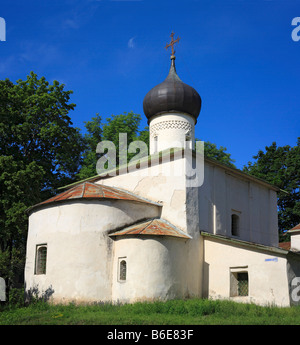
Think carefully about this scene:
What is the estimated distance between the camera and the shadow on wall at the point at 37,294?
1320cm

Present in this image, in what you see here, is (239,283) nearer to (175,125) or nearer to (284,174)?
(175,125)

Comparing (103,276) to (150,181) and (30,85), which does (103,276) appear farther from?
(30,85)

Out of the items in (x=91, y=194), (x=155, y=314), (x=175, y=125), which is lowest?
(x=155, y=314)

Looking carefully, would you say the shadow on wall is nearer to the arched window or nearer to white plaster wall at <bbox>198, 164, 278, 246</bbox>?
the arched window

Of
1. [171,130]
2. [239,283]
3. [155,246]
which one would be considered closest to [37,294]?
[155,246]

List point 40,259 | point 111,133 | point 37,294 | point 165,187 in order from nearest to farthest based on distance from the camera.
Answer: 1. point 37,294
2. point 40,259
3. point 165,187
4. point 111,133

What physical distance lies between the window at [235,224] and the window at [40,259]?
7.94 m

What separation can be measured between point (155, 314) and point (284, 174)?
2403cm

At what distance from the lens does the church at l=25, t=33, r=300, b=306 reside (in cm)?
1265

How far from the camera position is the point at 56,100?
21922 mm

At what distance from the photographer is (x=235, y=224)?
17.1m

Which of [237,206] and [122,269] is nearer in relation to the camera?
[122,269]

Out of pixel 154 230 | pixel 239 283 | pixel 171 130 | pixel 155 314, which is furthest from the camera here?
pixel 171 130

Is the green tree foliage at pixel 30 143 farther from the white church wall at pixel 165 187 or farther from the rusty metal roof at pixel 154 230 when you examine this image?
the rusty metal roof at pixel 154 230
